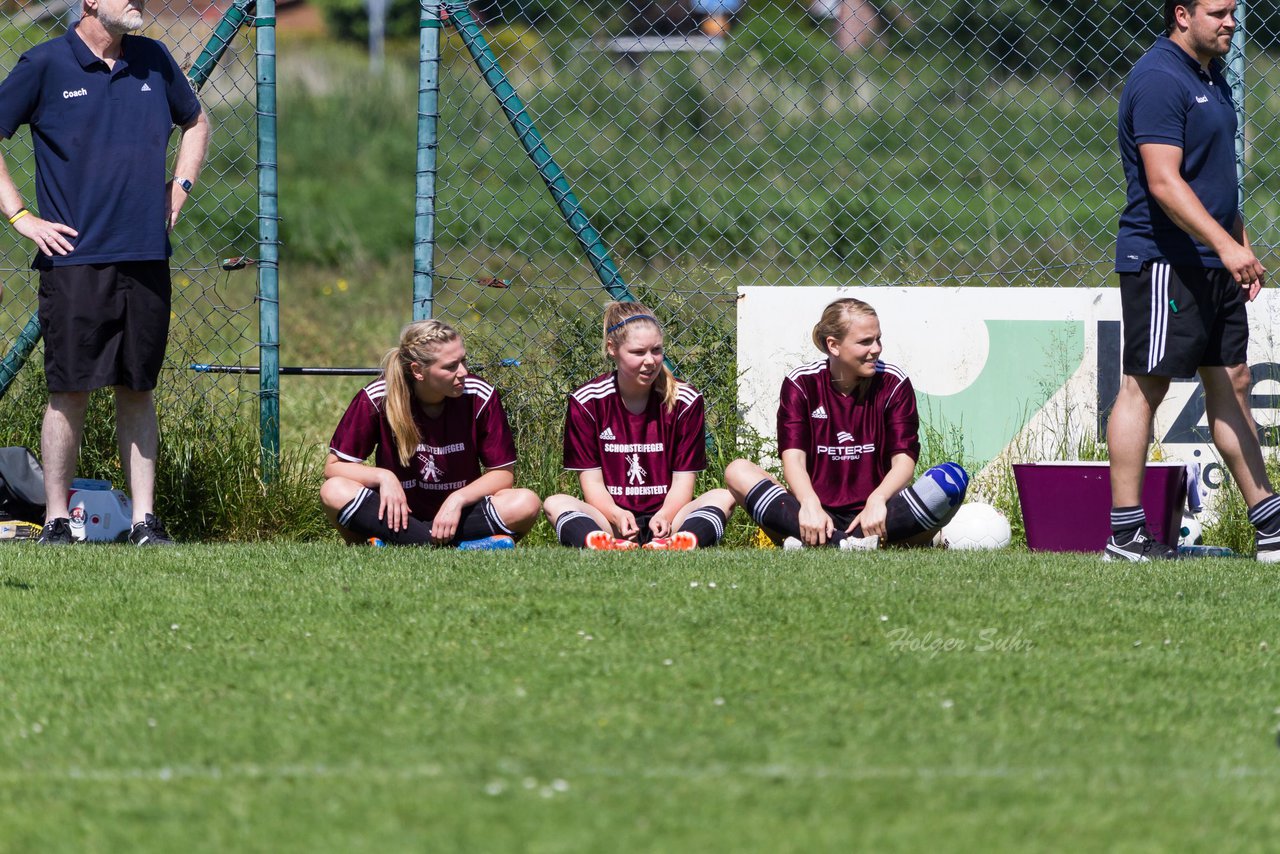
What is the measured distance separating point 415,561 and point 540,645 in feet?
4.56

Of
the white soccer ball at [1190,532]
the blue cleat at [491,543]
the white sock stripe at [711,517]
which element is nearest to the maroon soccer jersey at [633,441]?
the white sock stripe at [711,517]

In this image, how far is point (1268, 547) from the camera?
5.62 metres

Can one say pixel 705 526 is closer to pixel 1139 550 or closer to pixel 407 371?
pixel 407 371

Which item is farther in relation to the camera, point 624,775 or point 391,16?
point 391,16

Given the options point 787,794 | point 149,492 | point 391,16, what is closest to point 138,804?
point 787,794

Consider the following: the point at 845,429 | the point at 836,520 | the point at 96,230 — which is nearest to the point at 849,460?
the point at 845,429

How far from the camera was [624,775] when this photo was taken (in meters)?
2.87

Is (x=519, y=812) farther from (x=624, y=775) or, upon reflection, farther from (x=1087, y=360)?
(x=1087, y=360)

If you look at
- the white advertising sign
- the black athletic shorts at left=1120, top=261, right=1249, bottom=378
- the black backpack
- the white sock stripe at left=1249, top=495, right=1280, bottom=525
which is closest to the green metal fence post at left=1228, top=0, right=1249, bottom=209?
the white advertising sign

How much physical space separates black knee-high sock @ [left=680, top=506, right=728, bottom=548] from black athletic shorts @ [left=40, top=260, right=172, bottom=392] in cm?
211

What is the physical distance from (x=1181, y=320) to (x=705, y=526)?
189 cm

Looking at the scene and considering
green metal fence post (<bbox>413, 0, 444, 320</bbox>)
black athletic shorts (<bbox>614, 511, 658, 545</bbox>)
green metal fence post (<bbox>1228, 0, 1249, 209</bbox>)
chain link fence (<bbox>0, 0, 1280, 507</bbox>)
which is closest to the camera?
black athletic shorts (<bbox>614, 511, 658, 545</bbox>)

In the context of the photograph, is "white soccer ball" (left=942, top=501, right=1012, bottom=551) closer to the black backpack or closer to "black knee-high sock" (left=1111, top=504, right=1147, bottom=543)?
"black knee-high sock" (left=1111, top=504, right=1147, bottom=543)

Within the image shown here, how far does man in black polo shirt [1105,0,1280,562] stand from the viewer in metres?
5.50
